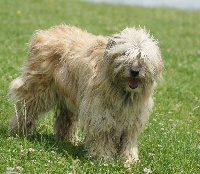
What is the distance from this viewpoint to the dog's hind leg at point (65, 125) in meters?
8.14

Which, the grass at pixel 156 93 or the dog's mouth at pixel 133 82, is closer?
the grass at pixel 156 93

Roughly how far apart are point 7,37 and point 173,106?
6.18m

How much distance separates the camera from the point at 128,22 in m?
18.3

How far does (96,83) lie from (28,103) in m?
1.42

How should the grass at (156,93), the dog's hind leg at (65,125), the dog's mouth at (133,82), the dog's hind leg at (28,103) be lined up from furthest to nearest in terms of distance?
1. the dog's hind leg at (65,125)
2. the dog's hind leg at (28,103)
3. the dog's mouth at (133,82)
4. the grass at (156,93)

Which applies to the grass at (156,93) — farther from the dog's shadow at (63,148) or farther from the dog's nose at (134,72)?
the dog's nose at (134,72)

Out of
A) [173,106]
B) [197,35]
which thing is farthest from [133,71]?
[197,35]

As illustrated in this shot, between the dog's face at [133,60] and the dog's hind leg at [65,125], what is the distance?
78.1 inches

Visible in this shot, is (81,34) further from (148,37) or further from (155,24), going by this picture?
(155,24)

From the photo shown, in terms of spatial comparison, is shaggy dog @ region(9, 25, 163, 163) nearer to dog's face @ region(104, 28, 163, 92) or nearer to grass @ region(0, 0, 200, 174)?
dog's face @ region(104, 28, 163, 92)

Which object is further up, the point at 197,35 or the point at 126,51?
the point at 126,51

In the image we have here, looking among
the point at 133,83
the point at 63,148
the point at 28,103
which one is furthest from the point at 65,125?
the point at 133,83

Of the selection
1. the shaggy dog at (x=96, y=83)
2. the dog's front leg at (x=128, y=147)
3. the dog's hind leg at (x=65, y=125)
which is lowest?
the dog's hind leg at (x=65, y=125)

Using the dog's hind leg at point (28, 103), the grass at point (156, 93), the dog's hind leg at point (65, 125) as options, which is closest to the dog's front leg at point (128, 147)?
the grass at point (156, 93)
